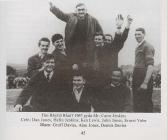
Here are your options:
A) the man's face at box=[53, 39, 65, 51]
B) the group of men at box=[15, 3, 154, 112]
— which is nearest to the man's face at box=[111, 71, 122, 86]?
the group of men at box=[15, 3, 154, 112]

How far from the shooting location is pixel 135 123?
1.77 ft

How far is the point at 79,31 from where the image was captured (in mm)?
547

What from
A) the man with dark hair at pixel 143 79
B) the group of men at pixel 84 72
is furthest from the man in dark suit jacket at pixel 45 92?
the man with dark hair at pixel 143 79

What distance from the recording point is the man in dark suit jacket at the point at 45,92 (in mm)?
545

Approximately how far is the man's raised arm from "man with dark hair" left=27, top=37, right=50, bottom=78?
47mm

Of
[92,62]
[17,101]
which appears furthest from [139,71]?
[17,101]

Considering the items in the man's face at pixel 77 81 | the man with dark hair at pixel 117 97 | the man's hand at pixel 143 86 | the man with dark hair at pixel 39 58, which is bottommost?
the man with dark hair at pixel 117 97

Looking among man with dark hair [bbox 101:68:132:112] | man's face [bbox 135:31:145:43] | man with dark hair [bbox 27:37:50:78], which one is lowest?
man with dark hair [bbox 101:68:132:112]

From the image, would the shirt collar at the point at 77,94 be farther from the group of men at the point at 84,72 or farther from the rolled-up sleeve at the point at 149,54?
the rolled-up sleeve at the point at 149,54

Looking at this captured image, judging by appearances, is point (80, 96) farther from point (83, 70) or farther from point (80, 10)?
point (80, 10)

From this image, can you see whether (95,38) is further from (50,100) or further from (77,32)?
(50,100)

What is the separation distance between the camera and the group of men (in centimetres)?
54

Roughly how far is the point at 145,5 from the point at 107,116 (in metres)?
0.21

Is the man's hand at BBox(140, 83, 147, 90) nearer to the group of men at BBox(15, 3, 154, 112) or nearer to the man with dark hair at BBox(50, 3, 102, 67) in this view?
the group of men at BBox(15, 3, 154, 112)
